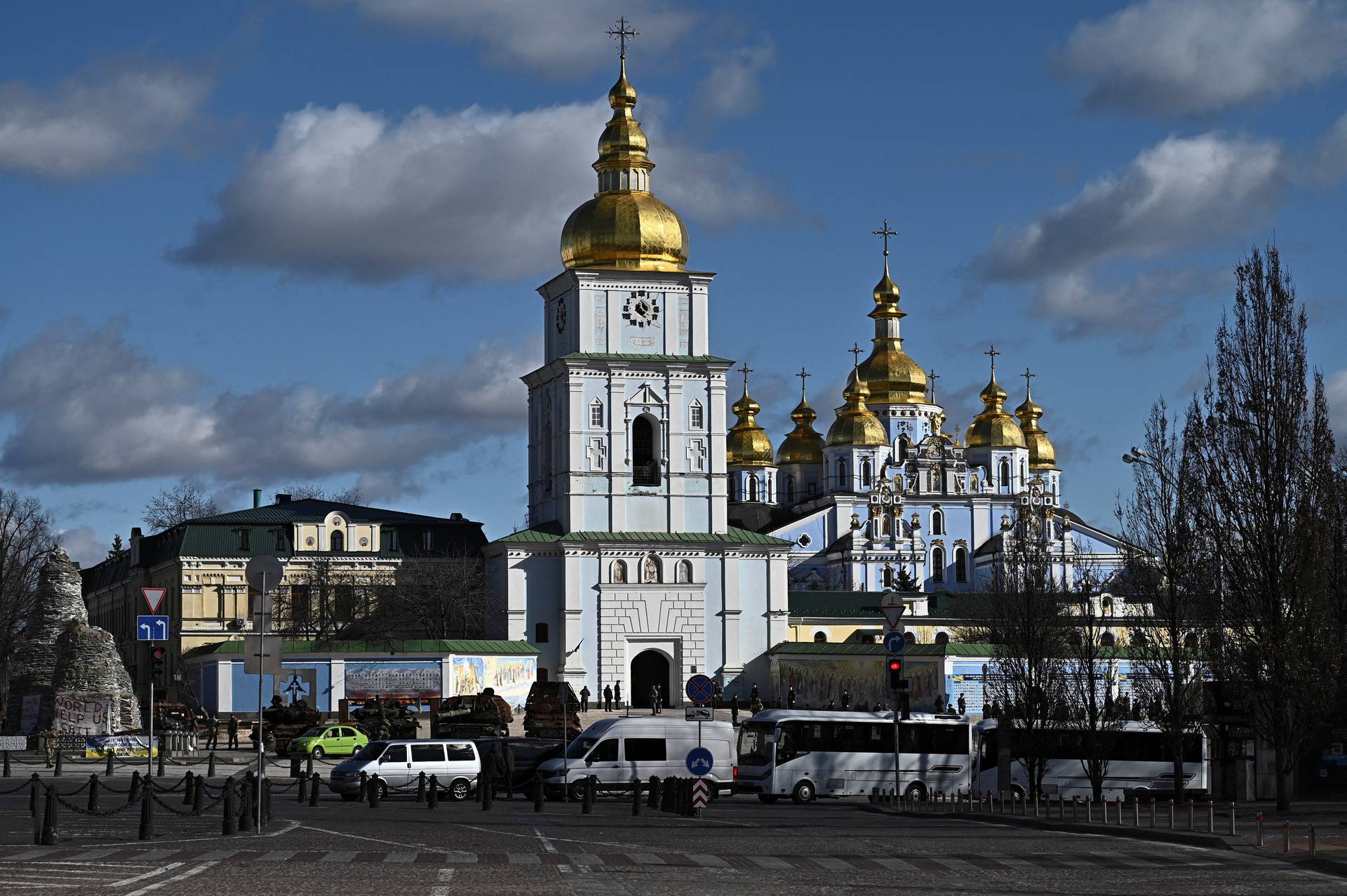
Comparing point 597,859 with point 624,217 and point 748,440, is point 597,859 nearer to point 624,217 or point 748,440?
point 624,217

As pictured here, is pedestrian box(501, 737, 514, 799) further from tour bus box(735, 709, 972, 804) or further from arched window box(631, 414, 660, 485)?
arched window box(631, 414, 660, 485)

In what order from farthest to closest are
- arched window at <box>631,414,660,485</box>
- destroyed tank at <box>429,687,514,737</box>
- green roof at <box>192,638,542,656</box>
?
arched window at <box>631,414,660,485</box>
green roof at <box>192,638,542,656</box>
destroyed tank at <box>429,687,514,737</box>

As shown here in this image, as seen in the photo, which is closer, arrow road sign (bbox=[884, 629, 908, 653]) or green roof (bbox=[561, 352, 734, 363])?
arrow road sign (bbox=[884, 629, 908, 653])

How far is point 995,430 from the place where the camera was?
414 feet

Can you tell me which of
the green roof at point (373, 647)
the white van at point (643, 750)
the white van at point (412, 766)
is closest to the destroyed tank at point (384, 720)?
the green roof at point (373, 647)

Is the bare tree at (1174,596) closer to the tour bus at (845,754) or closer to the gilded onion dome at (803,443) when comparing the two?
the tour bus at (845,754)

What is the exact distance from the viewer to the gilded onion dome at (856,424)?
121 metres

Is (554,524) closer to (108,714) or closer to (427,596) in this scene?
(427,596)

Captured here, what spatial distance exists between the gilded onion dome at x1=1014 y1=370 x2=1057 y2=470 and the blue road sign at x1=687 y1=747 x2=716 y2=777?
9845 cm

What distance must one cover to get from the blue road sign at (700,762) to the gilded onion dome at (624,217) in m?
45.9

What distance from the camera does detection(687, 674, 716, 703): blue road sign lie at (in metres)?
34.8

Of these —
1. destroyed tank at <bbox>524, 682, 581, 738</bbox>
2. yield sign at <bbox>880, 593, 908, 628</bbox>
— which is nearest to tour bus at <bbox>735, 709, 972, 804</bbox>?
yield sign at <bbox>880, 593, 908, 628</bbox>

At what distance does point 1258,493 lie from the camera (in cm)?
3516

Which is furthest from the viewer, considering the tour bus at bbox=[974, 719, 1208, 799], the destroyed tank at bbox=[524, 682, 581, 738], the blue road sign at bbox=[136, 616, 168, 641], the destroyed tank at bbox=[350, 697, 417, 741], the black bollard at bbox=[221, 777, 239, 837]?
the destroyed tank at bbox=[524, 682, 581, 738]
